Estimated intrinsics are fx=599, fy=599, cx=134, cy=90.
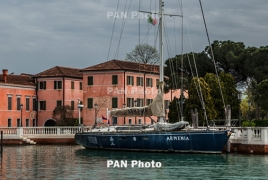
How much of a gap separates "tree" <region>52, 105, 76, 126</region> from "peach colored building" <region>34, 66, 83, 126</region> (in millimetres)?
1118

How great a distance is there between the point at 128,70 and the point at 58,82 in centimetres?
880

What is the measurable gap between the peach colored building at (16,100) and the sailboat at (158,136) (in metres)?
19.6

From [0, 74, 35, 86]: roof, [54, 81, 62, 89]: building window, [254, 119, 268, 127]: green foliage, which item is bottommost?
[254, 119, 268, 127]: green foliage

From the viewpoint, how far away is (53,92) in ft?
221

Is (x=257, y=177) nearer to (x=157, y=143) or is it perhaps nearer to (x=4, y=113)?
(x=157, y=143)

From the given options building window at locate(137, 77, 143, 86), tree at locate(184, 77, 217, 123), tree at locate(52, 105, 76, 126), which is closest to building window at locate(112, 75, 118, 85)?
building window at locate(137, 77, 143, 86)

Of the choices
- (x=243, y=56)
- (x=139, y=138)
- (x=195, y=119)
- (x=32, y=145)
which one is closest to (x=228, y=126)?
(x=195, y=119)

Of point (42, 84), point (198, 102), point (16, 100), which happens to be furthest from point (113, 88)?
point (198, 102)

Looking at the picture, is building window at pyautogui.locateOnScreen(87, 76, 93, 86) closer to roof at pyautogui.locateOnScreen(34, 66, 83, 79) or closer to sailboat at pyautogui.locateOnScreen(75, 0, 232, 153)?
roof at pyautogui.locateOnScreen(34, 66, 83, 79)

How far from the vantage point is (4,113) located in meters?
62.7

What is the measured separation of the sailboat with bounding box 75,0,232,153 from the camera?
36.6 m

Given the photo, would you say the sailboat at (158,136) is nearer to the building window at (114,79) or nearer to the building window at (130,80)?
the building window at (114,79)

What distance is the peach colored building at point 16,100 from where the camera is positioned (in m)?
62.8

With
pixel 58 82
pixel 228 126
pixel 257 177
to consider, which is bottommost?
pixel 257 177
